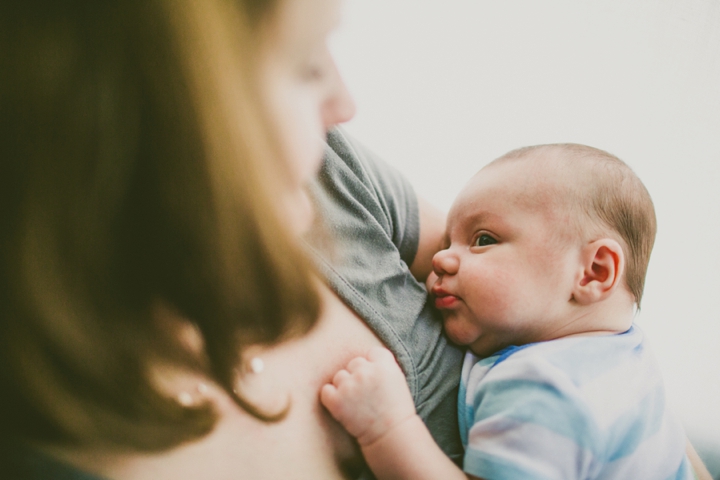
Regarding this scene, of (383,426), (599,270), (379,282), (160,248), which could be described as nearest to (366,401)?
(383,426)

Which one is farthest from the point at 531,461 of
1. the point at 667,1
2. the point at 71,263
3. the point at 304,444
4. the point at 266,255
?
the point at 667,1

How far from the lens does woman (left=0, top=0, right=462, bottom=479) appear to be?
387 mm

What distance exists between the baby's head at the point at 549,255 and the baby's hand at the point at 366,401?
17cm

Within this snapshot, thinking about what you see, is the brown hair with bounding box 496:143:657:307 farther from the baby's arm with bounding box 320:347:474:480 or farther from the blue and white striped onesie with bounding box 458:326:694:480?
the baby's arm with bounding box 320:347:474:480

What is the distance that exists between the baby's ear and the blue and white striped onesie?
6cm

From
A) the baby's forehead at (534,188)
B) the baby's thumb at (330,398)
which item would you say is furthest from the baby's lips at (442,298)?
the baby's thumb at (330,398)

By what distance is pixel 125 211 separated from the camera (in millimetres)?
430

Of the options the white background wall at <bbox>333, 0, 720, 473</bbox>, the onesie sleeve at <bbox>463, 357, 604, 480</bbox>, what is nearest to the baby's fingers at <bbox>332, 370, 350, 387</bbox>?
the onesie sleeve at <bbox>463, 357, 604, 480</bbox>

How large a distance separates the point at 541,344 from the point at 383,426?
254 mm

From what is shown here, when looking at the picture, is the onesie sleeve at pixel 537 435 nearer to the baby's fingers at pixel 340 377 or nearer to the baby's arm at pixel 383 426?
the baby's arm at pixel 383 426

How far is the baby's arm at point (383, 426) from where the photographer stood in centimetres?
47

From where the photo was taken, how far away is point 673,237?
97 centimetres

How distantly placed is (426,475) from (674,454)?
0.38m

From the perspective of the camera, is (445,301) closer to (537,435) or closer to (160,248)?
(537,435)
